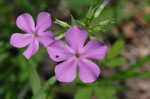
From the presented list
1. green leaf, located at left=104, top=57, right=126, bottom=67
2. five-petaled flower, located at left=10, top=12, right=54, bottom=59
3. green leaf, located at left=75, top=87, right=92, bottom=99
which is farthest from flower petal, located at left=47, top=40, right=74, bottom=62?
green leaf, located at left=104, top=57, right=126, bottom=67

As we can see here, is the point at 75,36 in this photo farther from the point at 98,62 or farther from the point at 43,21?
the point at 98,62

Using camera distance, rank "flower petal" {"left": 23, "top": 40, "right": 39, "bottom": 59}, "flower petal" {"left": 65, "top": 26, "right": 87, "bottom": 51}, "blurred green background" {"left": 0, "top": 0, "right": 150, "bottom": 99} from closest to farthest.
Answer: "flower petal" {"left": 65, "top": 26, "right": 87, "bottom": 51}, "flower petal" {"left": 23, "top": 40, "right": 39, "bottom": 59}, "blurred green background" {"left": 0, "top": 0, "right": 150, "bottom": 99}

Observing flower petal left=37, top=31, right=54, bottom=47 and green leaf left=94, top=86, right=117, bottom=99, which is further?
green leaf left=94, top=86, right=117, bottom=99

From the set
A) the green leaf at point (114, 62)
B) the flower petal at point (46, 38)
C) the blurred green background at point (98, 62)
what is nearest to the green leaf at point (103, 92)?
the blurred green background at point (98, 62)

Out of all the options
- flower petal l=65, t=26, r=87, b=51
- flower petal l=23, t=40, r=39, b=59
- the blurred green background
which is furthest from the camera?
the blurred green background

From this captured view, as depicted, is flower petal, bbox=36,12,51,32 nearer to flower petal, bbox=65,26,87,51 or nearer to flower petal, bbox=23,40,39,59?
flower petal, bbox=23,40,39,59

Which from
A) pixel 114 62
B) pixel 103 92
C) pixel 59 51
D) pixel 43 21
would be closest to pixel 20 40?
pixel 43 21

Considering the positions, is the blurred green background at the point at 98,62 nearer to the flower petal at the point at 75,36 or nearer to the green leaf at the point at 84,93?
the green leaf at the point at 84,93

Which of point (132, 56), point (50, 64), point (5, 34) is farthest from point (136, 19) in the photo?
point (5, 34)
